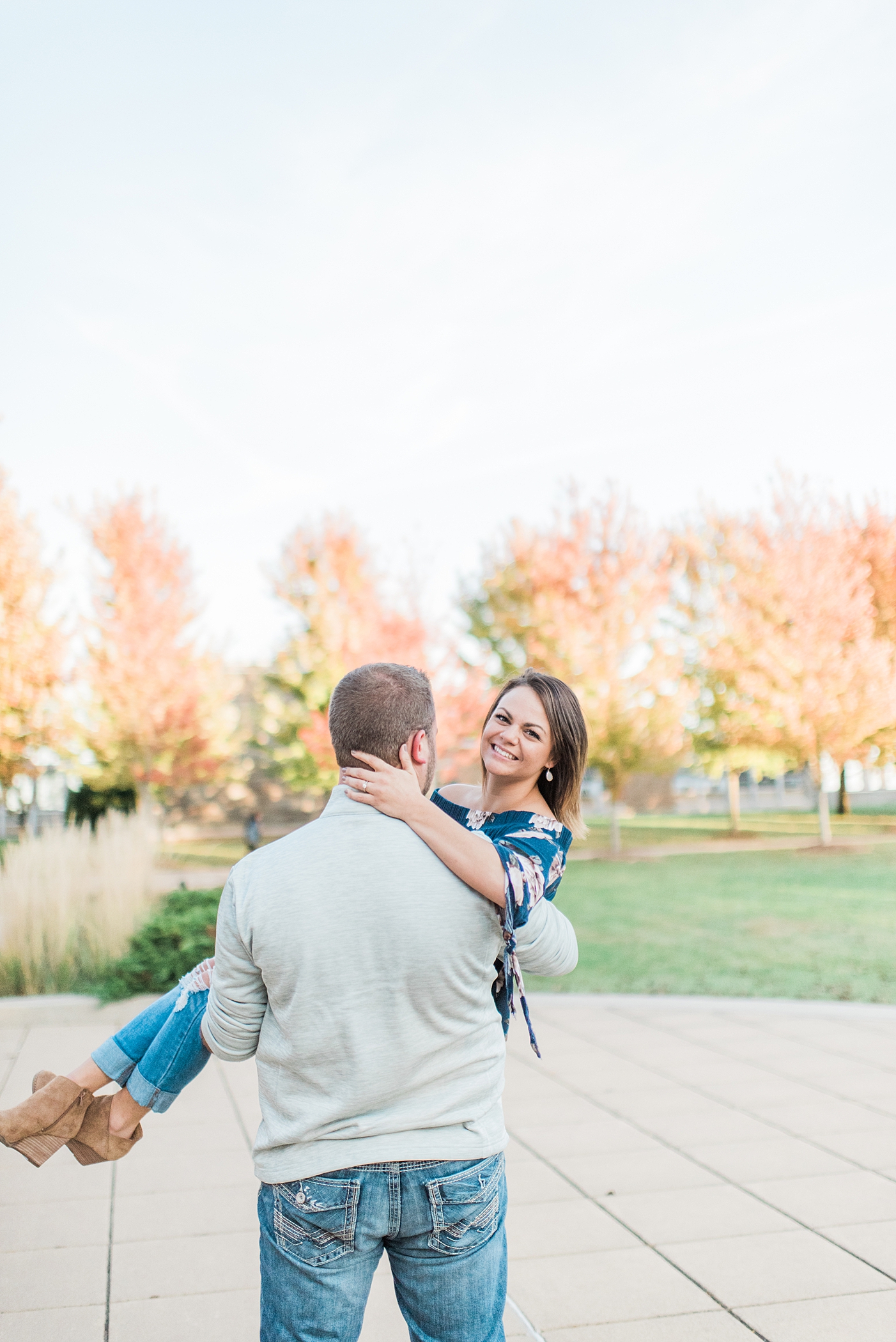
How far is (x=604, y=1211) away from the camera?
379 cm

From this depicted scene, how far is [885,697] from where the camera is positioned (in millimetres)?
17406

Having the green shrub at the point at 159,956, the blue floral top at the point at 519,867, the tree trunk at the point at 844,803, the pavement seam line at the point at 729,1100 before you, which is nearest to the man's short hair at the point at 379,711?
the blue floral top at the point at 519,867

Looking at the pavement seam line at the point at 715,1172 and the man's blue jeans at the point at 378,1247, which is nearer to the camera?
the man's blue jeans at the point at 378,1247

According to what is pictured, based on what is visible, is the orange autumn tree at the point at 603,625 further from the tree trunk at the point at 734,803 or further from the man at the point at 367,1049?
the man at the point at 367,1049

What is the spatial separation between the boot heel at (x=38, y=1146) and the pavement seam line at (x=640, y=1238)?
1.87m

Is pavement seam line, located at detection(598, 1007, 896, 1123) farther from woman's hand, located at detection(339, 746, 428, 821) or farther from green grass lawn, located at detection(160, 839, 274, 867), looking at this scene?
green grass lawn, located at detection(160, 839, 274, 867)

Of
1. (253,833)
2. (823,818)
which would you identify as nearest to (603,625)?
(823,818)

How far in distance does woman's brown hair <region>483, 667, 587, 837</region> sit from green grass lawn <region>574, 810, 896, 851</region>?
63.8 ft

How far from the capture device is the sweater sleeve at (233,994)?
159cm

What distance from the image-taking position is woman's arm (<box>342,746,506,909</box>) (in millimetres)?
1576

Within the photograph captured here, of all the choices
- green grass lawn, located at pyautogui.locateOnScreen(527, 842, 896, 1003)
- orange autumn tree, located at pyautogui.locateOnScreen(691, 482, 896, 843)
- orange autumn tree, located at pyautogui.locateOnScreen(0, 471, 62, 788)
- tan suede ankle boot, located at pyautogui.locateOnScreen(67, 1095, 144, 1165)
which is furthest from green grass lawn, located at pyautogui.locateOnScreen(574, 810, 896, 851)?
tan suede ankle boot, located at pyautogui.locateOnScreen(67, 1095, 144, 1165)

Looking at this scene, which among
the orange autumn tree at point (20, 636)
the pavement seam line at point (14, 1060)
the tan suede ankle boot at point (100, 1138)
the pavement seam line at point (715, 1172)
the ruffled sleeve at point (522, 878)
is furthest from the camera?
the orange autumn tree at point (20, 636)

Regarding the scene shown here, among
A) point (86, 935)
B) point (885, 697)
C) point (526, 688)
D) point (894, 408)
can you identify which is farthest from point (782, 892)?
point (526, 688)

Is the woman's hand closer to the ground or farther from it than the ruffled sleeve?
farther from it
